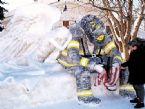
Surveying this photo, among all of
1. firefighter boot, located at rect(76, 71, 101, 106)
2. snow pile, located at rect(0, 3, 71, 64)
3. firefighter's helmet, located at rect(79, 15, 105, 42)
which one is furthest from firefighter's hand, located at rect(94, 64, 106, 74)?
snow pile, located at rect(0, 3, 71, 64)

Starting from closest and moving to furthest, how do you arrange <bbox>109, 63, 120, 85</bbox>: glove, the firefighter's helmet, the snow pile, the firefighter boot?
the firefighter boot
<bbox>109, 63, 120, 85</bbox>: glove
the firefighter's helmet
the snow pile

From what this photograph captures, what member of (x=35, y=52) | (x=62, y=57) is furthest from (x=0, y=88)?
(x=35, y=52)

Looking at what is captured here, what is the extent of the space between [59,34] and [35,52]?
26.5 inches

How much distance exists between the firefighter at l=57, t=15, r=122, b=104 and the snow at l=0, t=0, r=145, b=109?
190 millimetres

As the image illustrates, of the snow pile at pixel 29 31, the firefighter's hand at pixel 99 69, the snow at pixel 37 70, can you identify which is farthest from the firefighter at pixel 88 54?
the snow pile at pixel 29 31

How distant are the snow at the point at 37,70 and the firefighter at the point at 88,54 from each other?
0.19m

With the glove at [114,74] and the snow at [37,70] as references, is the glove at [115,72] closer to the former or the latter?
the glove at [114,74]

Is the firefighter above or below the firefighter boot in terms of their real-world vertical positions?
→ above

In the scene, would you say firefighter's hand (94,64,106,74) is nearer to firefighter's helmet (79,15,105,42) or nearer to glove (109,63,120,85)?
glove (109,63,120,85)

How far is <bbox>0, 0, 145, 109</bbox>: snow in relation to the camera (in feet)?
17.2

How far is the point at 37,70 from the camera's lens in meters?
6.00

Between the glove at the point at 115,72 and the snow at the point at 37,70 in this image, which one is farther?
the glove at the point at 115,72

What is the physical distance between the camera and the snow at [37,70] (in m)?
5.23

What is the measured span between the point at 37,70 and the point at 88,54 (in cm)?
90
